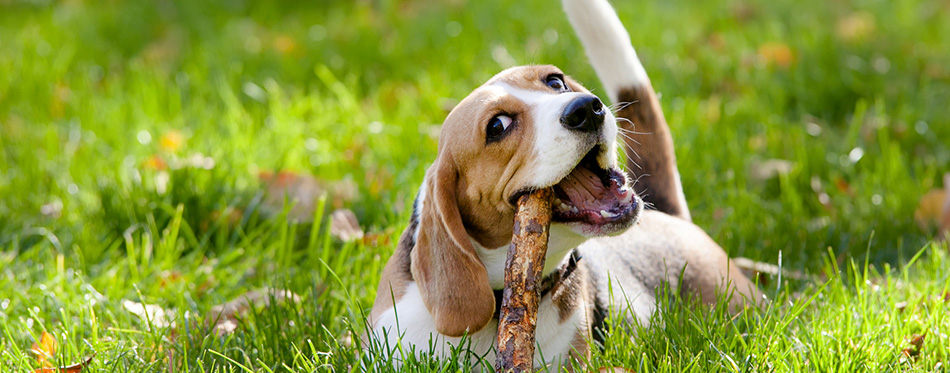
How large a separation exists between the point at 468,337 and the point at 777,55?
3.48 m

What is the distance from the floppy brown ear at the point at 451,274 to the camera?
2416mm

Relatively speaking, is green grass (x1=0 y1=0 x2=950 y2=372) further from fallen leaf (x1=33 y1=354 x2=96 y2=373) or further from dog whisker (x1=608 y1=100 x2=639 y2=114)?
dog whisker (x1=608 y1=100 x2=639 y2=114)

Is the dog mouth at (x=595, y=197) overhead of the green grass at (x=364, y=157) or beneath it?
overhead

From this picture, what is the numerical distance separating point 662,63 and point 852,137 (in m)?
1.20

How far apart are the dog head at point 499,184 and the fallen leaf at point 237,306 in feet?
2.23

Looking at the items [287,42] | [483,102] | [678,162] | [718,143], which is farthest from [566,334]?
[287,42]

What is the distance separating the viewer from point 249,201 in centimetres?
394

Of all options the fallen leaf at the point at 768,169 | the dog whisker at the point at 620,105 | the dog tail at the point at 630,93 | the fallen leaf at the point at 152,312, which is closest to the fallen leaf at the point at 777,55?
the fallen leaf at the point at 768,169

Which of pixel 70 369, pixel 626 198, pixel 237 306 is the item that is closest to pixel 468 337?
pixel 626 198

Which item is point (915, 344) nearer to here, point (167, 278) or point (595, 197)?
point (595, 197)

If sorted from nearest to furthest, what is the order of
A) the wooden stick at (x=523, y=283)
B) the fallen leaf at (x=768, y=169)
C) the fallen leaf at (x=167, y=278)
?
the wooden stick at (x=523, y=283)
the fallen leaf at (x=167, y=278)
the fallen leaf at (x=768, y=169)

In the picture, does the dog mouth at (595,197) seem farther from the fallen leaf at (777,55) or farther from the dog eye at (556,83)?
the fallen leaf at (777,55)

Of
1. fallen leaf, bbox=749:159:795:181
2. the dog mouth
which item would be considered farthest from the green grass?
the dog mouth

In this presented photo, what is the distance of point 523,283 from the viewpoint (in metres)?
2.33
